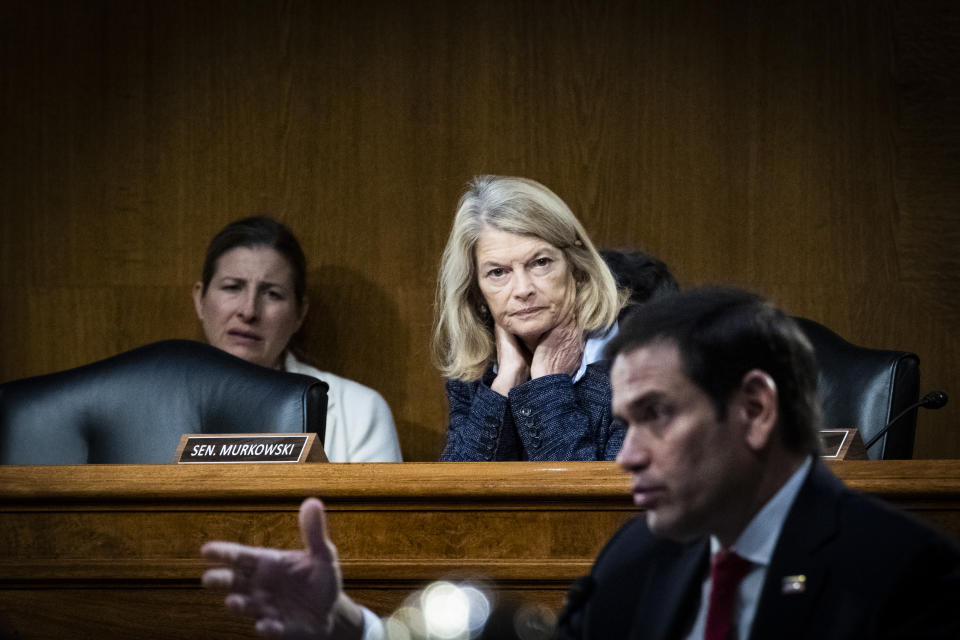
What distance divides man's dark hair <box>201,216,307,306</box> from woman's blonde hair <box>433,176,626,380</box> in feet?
2.38

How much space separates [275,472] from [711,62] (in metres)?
2.49

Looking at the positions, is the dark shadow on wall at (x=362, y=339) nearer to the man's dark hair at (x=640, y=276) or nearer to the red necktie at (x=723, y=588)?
the man's dark hair at (x=640, y=276)

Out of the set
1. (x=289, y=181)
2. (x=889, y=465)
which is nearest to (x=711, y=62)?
(x=289, y=181)

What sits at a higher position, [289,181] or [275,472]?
[289,181]

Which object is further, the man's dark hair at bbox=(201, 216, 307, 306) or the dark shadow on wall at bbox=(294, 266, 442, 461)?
the dark shadow on wall at bbox=(294, 266, 442, 461)

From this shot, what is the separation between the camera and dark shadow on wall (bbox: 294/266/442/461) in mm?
3990

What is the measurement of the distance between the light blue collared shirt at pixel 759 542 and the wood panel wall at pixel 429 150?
2715mm

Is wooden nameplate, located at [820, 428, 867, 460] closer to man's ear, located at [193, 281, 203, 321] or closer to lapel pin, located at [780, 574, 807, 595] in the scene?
lapel pin, located at [780, 574, 807, 595]

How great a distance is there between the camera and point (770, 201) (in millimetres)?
3910

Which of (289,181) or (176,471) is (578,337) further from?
(289,181)

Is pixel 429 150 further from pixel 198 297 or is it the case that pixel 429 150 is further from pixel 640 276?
pixel 640 276

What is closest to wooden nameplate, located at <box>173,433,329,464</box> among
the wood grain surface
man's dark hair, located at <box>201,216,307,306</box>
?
the wood grain surface

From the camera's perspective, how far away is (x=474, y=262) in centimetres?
299

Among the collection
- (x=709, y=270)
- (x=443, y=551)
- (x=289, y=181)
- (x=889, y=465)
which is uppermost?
(x=289, y=181)
